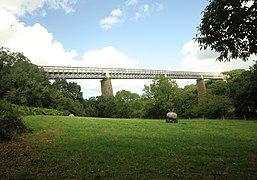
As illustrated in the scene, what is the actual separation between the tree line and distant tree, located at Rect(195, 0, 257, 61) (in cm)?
3893

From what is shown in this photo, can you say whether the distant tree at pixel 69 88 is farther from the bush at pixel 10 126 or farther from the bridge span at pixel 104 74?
the bush at pixel 10 126

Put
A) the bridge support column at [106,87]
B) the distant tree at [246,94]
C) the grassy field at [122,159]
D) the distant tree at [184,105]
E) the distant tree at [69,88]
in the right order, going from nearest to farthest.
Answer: the grassy field at [122,159], the distant tree at [246,94], the distant tree at [184,105], the distant tree at [69,88], the bridge support column at [106,87]

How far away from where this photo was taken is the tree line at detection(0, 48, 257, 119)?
49.0 meters

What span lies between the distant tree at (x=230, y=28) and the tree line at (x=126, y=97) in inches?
1533

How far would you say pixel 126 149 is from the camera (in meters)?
13.4

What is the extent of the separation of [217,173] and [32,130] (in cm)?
1428

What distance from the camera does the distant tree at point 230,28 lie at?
974 centimetres

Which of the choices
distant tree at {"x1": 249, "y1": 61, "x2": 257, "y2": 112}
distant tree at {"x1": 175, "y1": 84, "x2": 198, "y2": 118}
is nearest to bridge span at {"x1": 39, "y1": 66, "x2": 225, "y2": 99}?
distant tree at {"x1": 175, "y1": 84, "x2": 198, "y2": 118}

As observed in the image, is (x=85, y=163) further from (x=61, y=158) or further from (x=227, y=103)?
(x=227, y=103)

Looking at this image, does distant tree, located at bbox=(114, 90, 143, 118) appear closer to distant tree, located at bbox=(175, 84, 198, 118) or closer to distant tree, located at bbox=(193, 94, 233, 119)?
distant tree, located at bbox=(175, 84, 198, 118)

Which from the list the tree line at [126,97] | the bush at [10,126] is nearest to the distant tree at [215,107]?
the tree line at [126,97]

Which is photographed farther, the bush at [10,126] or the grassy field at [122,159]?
the bush at [10,126]

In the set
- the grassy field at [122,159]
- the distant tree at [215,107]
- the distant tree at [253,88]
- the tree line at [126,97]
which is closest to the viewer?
the grassy field at [122,159]

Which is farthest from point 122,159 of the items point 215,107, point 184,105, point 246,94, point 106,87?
point 106,87
